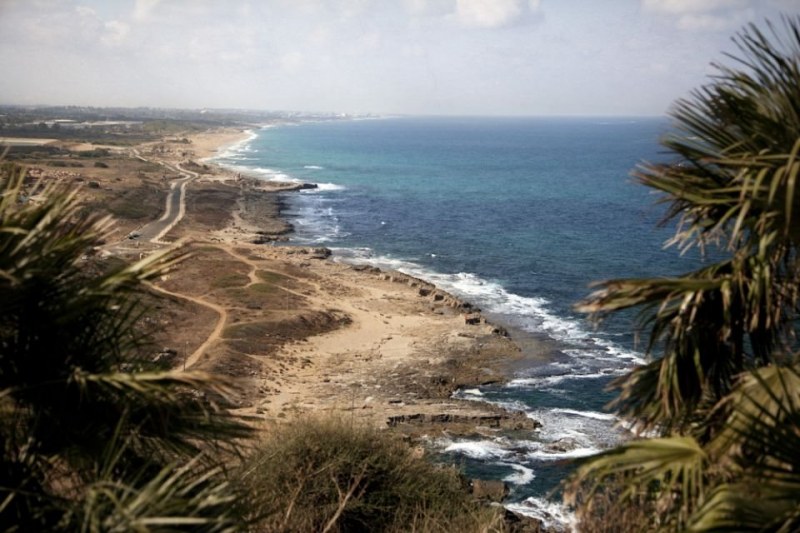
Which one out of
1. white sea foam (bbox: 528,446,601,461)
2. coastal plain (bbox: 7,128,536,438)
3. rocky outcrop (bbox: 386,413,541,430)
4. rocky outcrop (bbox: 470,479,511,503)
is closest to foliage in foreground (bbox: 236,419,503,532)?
coastal plain (bbox: 7,128,536,438)

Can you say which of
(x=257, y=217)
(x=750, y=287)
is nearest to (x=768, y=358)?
(x=750, y=287)

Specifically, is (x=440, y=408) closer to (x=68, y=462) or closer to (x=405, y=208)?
(x=68, y=462)

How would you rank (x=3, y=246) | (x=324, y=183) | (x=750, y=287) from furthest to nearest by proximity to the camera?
1. (x=324, y=183)
2. (x=750, y=287)
3. (x=3, y=246)

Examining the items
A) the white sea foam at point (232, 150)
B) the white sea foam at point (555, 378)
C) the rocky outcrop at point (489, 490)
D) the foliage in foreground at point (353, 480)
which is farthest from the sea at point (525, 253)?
the white sea foam at point (232, 150)

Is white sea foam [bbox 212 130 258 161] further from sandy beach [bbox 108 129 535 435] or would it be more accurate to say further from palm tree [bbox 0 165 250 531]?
palm tree [bbox 0 165 250 531]

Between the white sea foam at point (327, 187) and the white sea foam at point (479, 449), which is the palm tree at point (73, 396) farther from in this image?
the white sea foam at point (327, 187)
